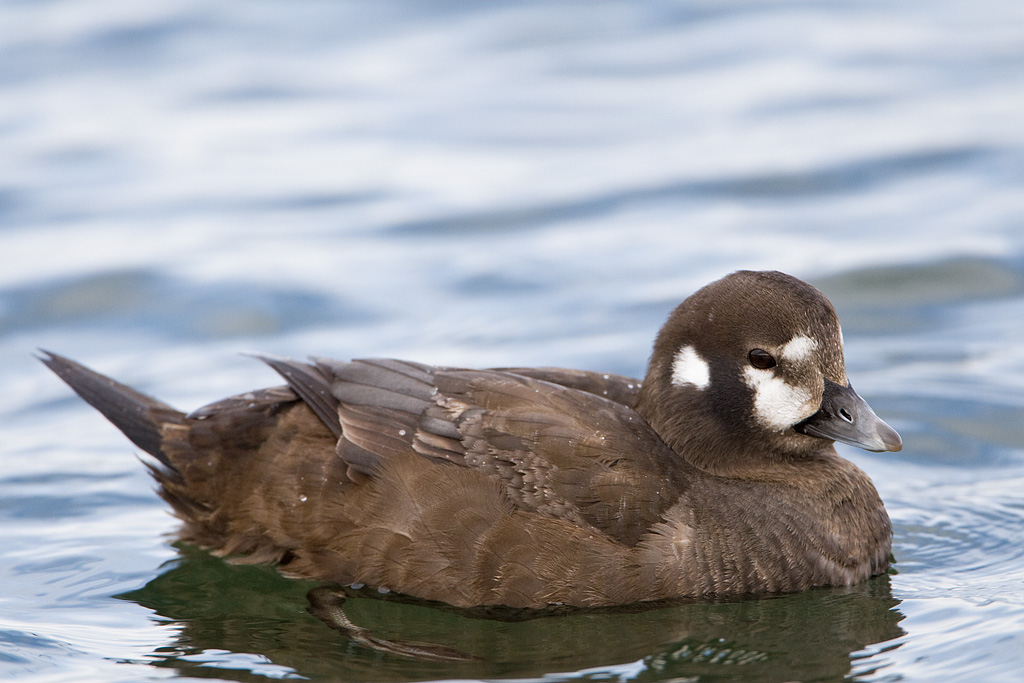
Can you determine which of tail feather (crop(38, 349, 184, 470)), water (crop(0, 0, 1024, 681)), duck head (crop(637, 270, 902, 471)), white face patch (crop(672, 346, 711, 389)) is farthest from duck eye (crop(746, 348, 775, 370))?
tail feather (crop(38, 349, 184, 470))

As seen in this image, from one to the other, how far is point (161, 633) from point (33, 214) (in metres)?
5.38

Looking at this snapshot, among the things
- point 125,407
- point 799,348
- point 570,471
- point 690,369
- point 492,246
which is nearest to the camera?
point 570,471

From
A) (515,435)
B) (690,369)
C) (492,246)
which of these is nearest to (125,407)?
(515,435)

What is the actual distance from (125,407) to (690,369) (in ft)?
7.49

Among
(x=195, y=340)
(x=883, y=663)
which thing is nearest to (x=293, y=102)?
(x=195, y=340)

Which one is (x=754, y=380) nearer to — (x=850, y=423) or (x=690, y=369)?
(x=690, y=369)

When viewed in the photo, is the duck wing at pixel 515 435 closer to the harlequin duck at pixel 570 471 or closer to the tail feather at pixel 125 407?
the harlequin duck at pixel 570 471

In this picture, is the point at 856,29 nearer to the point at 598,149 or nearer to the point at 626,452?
the point at 598,149

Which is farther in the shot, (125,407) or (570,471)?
(125,407)

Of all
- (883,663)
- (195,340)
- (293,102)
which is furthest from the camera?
(293,102)

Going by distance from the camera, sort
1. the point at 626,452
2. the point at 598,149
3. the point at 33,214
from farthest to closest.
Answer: the point at 598,149, the point at 33,214, the point at 626,452

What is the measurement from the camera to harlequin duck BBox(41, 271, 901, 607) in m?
4.97

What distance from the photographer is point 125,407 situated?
18.9 ft

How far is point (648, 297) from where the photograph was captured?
8.34 m
